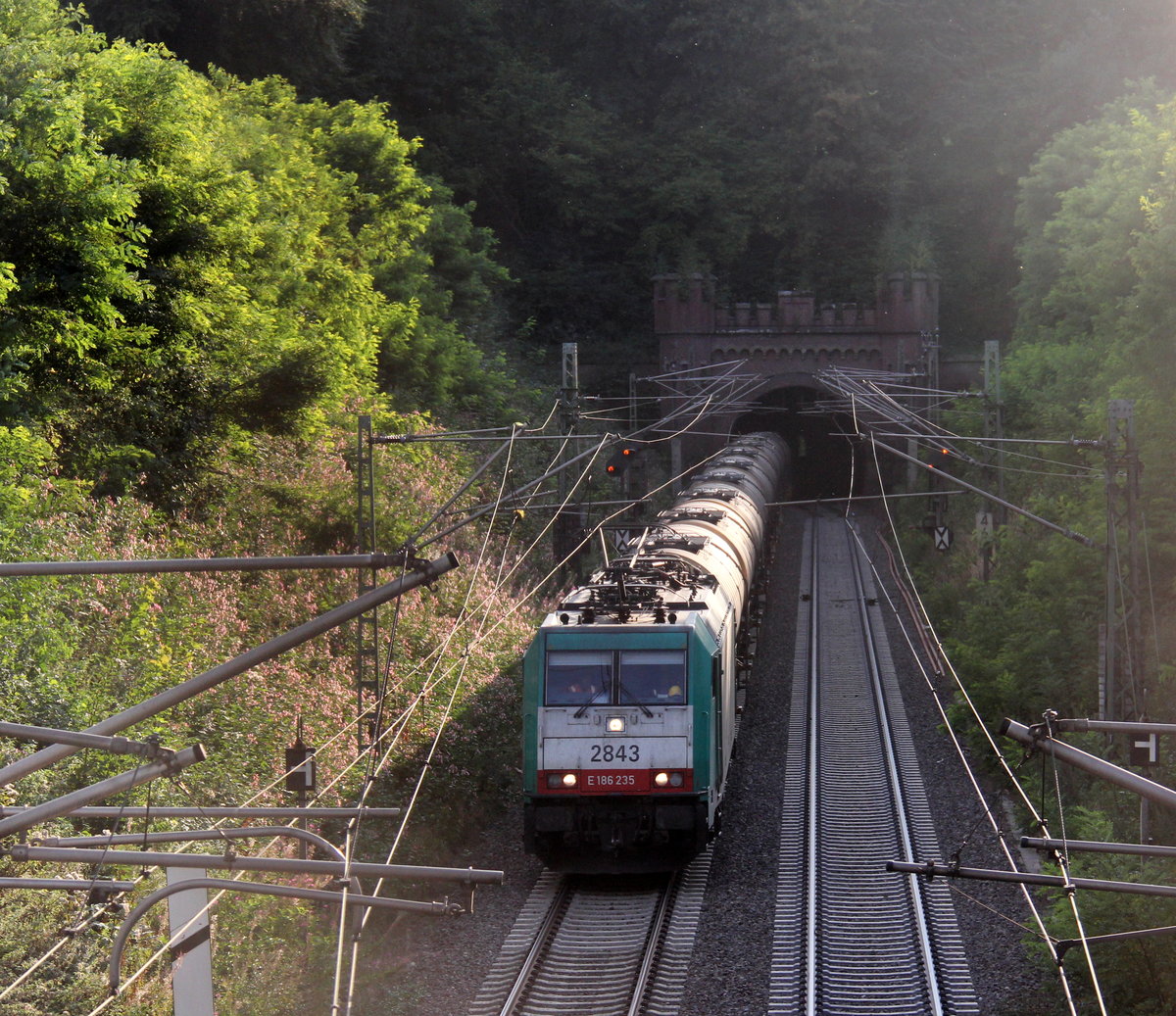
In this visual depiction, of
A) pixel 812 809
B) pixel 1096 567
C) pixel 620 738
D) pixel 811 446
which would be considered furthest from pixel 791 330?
pixel 620 738

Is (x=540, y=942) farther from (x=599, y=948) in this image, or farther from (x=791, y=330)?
(x=791, y=330)

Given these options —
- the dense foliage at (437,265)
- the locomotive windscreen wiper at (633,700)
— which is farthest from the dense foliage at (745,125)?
the locomotive windscreen wiper at (633,700)

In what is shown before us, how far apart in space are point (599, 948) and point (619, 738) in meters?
2.08

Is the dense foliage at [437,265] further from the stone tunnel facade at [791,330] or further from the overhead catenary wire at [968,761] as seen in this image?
the stone tunnel facade at [791,330]

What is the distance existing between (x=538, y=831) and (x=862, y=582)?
22.0 metres

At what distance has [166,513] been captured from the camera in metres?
20.9

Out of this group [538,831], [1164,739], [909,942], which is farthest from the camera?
[1164,739]

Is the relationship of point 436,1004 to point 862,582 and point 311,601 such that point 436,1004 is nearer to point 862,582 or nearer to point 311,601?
point 311,601

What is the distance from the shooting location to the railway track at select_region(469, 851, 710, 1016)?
40.1 feet

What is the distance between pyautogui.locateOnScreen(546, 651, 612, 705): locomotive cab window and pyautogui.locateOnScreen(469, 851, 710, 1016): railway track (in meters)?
2.13

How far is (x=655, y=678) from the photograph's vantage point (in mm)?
14523

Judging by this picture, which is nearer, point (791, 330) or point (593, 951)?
point (593, 951)

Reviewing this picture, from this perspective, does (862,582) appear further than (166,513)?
Yes

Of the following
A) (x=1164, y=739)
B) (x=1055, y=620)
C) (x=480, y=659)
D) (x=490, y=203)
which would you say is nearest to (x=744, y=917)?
(x=1164, y=739)
